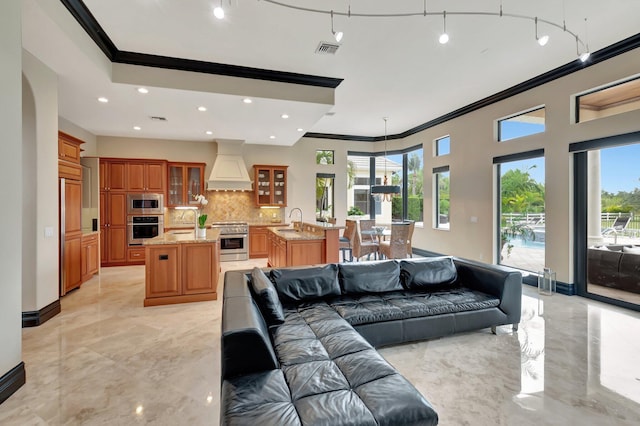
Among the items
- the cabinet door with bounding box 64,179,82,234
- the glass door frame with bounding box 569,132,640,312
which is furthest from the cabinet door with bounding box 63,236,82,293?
the glass door frame with bounding box 569,132,640,312

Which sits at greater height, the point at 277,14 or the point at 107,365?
the point at 277,14

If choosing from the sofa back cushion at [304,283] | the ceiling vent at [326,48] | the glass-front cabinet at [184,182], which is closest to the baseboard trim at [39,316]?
the sofa back cushion at [304,283]

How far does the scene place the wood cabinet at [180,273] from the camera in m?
4.29

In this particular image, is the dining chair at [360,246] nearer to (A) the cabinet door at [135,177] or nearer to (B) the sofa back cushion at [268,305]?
(B) the sofa back cushion at [268,305]

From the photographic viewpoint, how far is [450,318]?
3.05 meters

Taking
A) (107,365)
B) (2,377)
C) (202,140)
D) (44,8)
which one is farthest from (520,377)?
(202,140)

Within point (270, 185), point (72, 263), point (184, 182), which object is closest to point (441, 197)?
point (270, 185)

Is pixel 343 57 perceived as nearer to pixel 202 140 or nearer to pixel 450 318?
pixel 450 318

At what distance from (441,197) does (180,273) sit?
625 centimetres

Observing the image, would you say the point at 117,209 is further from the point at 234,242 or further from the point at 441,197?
the point at 441,197

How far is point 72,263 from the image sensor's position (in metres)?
4.88

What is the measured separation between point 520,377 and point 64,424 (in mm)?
3377

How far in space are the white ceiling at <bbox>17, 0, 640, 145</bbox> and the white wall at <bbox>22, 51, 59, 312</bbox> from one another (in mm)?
241

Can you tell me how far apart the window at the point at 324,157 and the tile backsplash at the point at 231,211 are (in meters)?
1.88
